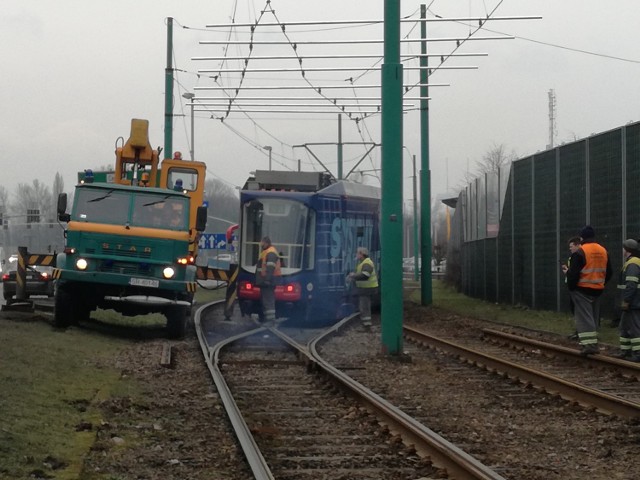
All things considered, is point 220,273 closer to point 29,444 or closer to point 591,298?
point 591,298

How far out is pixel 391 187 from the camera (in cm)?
1634

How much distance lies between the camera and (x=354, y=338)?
20.8 meters

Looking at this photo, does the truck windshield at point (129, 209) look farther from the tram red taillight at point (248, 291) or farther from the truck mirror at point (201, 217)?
the tram red taillight at point (248, 291)

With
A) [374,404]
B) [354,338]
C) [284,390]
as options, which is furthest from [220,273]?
[374,404]

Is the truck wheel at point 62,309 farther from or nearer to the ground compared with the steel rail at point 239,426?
farther from the ground

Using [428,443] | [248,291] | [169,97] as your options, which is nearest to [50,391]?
[428,443]

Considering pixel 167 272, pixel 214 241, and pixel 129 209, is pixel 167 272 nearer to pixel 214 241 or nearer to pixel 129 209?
pixel 129 209

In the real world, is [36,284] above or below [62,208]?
below

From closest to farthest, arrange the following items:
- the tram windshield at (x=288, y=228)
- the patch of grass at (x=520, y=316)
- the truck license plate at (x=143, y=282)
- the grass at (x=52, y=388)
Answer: the grass at (x=52, y=388) → the truck license plate at (x=143, y=282) → the patch of grass at (x=520, y=316) → the tram windshield at (x=288, y=228)

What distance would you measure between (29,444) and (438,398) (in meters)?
5.06

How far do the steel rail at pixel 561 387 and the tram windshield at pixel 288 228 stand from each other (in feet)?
20.7

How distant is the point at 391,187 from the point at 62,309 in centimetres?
712

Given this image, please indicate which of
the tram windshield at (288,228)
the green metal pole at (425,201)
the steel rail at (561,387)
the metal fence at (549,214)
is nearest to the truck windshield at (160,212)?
the tram windshield at (288,228)

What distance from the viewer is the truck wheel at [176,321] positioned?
1958 cm
